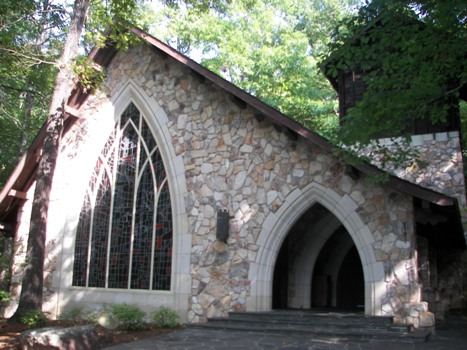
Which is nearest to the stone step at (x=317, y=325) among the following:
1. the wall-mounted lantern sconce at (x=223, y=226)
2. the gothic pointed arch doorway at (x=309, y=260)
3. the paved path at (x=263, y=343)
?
the paved path at (x=263, y=343)

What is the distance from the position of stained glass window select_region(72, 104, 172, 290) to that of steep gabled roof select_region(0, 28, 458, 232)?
150 centimetres

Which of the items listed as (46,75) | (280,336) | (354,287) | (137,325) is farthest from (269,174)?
(46,75)

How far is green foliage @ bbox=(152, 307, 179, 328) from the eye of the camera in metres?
9.10

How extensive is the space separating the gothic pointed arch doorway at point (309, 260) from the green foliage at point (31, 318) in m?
4.55

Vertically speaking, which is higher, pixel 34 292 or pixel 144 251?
pixel 144 251

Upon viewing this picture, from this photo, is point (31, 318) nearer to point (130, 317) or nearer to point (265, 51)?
point (130, 317)

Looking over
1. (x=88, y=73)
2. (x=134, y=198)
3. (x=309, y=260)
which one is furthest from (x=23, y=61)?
(x=309, y=260)

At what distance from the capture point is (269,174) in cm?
922

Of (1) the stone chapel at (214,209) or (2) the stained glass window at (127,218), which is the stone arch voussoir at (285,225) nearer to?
(1) the stone chapel at (214,209)

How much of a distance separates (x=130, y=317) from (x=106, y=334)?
89cm

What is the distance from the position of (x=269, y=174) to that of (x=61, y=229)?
5151mm

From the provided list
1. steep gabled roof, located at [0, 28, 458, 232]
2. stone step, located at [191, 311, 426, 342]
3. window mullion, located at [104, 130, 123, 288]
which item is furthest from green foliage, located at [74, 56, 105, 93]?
stone step, located at [191, 311, 426, 342]

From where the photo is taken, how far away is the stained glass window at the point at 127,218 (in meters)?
10.0

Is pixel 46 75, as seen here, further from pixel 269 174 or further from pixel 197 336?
pixel 197 336
